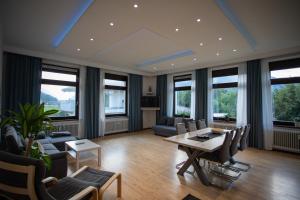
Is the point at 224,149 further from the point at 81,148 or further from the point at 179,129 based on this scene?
the point at 81,148

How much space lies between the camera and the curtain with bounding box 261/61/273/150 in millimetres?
4520

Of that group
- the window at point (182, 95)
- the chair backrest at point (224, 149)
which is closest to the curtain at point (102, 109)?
the window at point (182, 95)

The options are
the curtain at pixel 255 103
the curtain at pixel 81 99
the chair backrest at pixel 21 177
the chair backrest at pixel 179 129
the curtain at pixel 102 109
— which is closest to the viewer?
the chair backrest at pixel 21 177

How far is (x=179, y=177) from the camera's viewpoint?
9.28 ft

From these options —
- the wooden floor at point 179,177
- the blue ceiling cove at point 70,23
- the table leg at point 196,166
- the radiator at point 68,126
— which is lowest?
the wooden floor at point 179,177

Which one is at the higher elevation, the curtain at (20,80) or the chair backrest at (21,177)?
the curtain at (20,80)

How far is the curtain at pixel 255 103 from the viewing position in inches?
183

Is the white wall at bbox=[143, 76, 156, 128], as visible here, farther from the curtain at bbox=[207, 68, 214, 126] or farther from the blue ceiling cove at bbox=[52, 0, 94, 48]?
the blue ceiling cove at bbox=[52, 0, 94, 48]

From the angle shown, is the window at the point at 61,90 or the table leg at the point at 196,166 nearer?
the table leg at the point at 196,166

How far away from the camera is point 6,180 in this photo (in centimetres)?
122

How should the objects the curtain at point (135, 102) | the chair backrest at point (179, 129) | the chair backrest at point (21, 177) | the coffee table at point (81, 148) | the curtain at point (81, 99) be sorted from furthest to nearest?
1. the curtain at point (135, 102)
2. the curtain at point (81, 99)
3. the chair backrest at point (179, 129)
4. the coffee table at point (81, 148)
5. the chair backrest at point (21, 177)

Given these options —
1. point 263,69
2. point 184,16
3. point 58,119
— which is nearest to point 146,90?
point 58,119

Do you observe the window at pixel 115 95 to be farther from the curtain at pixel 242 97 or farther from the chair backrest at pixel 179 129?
the curtain at pixel 242 97

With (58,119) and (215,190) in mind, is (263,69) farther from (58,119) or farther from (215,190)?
(58,119)
